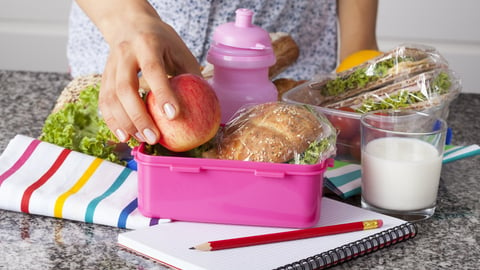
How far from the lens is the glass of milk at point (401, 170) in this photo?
102cm

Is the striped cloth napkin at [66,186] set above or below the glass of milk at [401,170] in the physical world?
below

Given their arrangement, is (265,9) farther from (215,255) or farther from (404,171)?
(215,255)

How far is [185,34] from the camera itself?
64.3 inches

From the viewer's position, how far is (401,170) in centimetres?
101

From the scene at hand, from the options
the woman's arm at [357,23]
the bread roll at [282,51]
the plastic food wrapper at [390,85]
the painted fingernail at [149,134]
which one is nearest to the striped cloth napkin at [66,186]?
the painted fingernail at [149,134]

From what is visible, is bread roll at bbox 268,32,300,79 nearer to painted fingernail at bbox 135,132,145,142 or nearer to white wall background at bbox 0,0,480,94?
painted fingernail at bbox 135,132,145,142

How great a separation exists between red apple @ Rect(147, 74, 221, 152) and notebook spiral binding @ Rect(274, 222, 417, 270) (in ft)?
0.64

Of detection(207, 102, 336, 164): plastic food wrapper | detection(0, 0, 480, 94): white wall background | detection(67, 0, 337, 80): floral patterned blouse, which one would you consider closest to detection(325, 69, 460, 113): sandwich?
detection(207, 102, 336, 164): plastic food wrapper

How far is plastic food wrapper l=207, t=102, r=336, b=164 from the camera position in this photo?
946 mm

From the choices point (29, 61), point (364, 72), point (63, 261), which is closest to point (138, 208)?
point (63, 261)

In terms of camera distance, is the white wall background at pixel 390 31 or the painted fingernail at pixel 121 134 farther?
the white wall background at pixel 390 31

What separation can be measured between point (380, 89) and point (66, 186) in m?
0.48

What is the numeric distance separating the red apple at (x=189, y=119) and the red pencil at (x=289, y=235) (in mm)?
130

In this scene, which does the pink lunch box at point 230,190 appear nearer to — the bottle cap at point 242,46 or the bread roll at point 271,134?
the bread roll at point 271,134
